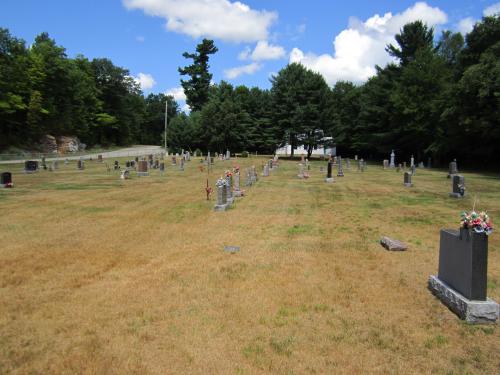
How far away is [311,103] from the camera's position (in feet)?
192

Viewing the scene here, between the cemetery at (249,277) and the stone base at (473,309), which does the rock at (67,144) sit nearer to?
the cemetery at (249,277)

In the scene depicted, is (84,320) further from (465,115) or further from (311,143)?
(311,143)

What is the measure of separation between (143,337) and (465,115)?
Answer: 37811 mm

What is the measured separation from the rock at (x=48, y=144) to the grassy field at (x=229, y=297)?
5391 cm

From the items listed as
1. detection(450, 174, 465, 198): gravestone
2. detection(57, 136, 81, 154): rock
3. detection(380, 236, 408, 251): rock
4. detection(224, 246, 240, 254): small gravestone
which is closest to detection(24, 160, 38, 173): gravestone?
detection(224, 246, 240, 254): small gravestone

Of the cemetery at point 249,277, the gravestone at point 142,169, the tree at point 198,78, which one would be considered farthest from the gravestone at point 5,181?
the tree at point 198,78

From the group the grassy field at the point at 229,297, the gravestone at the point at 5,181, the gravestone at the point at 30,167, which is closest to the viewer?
the grassy field at the point at 229,297

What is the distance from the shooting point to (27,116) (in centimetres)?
6016

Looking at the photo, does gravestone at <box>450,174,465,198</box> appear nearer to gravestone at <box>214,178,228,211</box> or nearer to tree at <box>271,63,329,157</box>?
gravestone at <box>214,178,228,211</box>

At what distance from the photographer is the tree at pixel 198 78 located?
88.8m

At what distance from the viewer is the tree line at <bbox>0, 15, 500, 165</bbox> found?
39.1 metres

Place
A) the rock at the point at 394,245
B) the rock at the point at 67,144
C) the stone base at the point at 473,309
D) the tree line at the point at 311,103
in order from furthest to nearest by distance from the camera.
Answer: the rock at the point at 67,144
the tree line at the point at 311,103
the rock at the point at 394,245
the stone base at the point at 473,309

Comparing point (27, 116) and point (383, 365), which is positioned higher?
point (27, 116)

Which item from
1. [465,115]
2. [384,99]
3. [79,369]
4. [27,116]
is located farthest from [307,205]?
[27,116]
